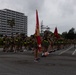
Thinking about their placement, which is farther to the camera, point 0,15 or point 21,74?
point 0,15

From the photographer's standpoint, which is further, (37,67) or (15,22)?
(15,22)

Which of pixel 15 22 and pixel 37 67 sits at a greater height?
pixel 15 22

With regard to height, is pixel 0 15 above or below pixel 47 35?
above

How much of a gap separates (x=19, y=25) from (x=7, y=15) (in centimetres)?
730

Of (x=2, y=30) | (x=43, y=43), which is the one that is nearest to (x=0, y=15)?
(x=2, y=30)

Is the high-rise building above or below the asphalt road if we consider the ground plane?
above

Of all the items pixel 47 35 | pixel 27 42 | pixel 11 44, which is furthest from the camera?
pixel 27 42

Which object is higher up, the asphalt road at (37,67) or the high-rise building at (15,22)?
the high-rise building at (15,22)

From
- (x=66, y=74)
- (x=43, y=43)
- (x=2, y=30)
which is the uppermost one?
(x=2, y=30)

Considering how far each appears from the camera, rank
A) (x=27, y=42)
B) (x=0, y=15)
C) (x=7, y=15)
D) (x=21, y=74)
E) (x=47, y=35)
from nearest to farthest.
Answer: (x=21, y=74) → (x=47, y=35) → (x=27, y=42) → (x=0, y=15) → (x=7, y=15)

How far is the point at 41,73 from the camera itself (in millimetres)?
11289

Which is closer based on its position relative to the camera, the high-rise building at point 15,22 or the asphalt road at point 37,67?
the asphalt road at point 37,67

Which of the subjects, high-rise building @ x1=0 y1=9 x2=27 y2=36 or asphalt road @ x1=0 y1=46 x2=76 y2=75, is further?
high-rise building @ x1=0 y1=9 x2=27 y2=36

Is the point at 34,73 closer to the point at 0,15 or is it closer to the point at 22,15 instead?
the point at 0,15
